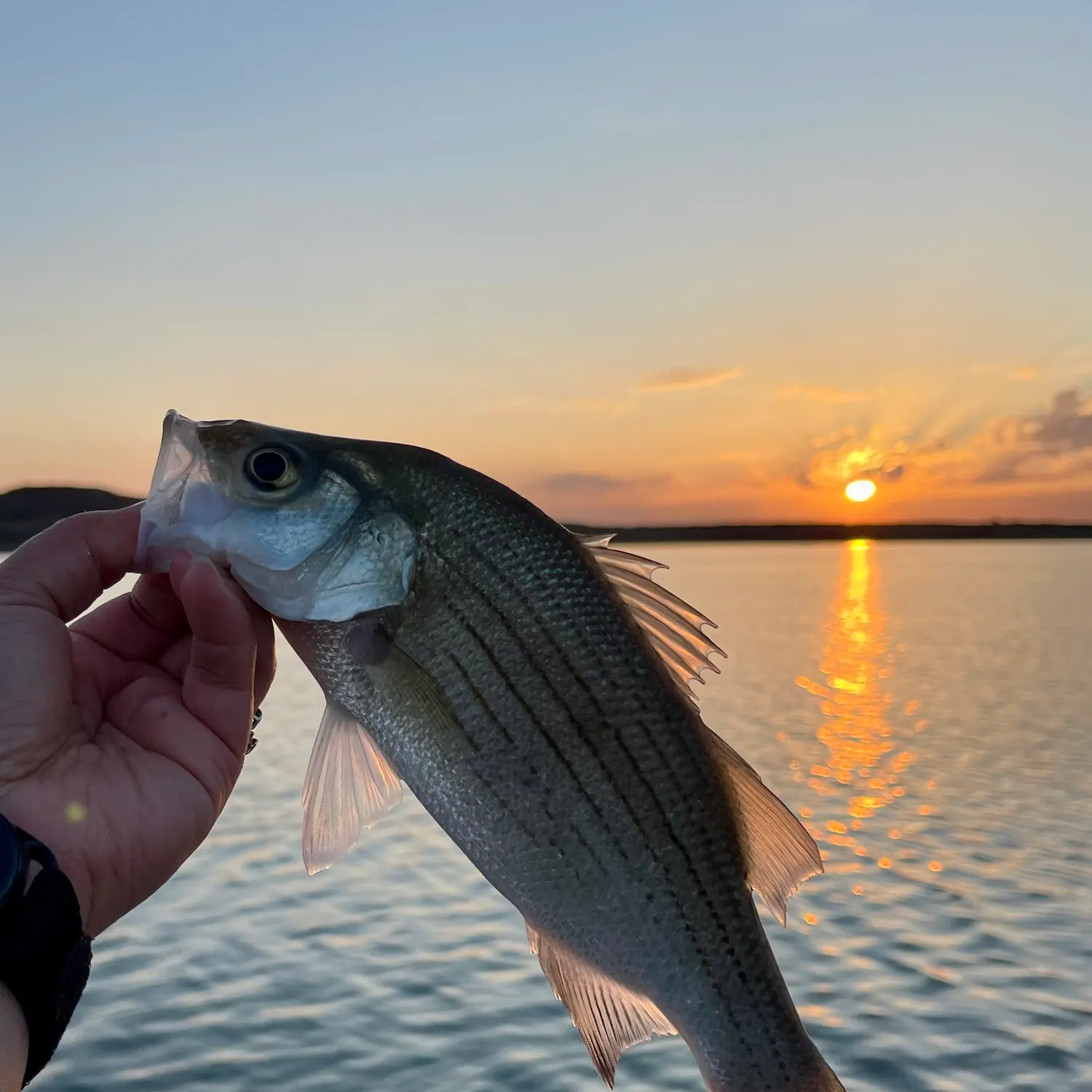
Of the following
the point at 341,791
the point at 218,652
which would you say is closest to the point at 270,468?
the point at 218,652

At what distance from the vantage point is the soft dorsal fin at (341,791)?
11.9 feet

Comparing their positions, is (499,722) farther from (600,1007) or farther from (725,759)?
(600,1007)

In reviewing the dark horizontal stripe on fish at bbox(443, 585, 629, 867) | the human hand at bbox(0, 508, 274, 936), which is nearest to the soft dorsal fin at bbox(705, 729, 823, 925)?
the dark horizontal stripe on fish at bbox(443, 585, 629, 867)

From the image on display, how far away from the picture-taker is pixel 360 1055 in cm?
1070

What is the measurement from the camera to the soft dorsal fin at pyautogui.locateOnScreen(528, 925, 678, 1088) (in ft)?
11.5

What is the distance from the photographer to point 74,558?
144 inches

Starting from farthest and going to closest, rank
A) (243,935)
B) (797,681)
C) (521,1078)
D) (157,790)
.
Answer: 1. (797,681)
2. (243,935)
3. (521,1078)
4. (157,790)

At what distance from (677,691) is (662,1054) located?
28.6 ft

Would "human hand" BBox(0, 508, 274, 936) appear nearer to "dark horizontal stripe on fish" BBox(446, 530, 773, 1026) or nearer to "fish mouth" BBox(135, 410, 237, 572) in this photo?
"fish mouth" BBox(135, 410, 237, 572)

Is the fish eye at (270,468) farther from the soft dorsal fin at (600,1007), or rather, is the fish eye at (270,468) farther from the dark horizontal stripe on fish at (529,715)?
the soft dorsal fin at (600,1007)

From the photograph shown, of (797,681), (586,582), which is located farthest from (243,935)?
(797,681)

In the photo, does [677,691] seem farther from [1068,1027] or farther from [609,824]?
[1068,1027]

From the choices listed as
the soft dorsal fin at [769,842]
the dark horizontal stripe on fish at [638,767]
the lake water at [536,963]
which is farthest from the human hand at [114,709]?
the lake water at [536,963]

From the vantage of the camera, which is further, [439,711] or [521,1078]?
[521,1078]
